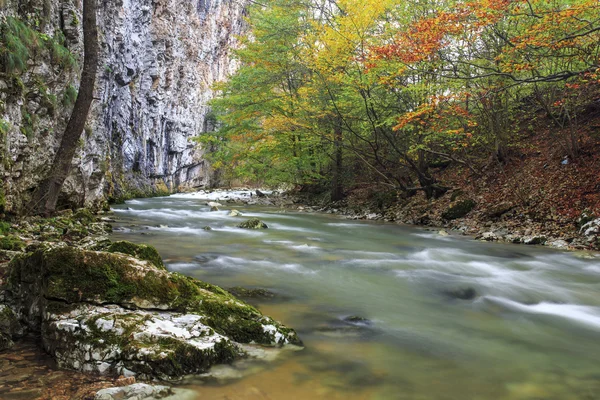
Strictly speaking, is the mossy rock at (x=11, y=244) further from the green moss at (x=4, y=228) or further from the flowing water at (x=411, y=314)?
the flowing water at (x=411, y=314)

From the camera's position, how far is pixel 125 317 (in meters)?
2.69

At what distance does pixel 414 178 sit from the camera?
51.1ft

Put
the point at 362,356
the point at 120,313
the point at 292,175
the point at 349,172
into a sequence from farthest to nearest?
the point at 292,175 → the point at 349,172 → the point at 362,356 → the point at 120,313

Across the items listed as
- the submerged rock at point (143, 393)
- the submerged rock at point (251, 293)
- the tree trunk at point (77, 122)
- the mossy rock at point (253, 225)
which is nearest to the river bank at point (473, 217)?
the mossy rock at point (253, 225)

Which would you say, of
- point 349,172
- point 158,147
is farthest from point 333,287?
point 158,147

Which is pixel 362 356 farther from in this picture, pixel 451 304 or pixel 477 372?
pixel 451 304

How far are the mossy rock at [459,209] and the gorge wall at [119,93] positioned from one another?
10.4 metres

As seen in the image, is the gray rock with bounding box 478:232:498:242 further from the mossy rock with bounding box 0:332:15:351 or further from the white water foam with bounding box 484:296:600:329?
the mossy rock with bounding box 0:332:15:351

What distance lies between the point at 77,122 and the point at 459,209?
32.4 feet

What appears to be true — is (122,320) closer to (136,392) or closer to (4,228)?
(136,392)

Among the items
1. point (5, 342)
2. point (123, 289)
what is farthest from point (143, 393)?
point (5, 342)

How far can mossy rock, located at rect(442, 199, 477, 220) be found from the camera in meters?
11.3

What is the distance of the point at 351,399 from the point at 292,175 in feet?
53.5

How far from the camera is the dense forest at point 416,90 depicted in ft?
26.9
